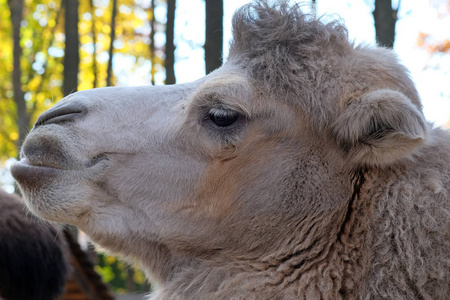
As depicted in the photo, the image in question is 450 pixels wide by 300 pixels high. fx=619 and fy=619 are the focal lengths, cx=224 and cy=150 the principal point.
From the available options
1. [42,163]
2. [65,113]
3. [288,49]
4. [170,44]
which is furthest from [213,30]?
[42,163]

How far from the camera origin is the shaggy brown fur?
A: 7.23m

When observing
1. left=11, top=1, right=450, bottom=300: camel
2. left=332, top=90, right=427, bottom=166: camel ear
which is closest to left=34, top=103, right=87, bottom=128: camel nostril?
left=11, top=1, right=450, bottom=300: camel

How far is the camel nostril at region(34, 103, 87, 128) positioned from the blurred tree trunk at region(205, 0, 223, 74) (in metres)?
3.40

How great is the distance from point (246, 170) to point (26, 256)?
187 inches

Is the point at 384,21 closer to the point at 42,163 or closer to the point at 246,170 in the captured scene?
the point at 246,170

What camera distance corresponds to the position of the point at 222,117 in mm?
3438

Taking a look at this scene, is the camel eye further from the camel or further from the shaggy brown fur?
the shaggy brown fur

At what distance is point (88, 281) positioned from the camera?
9.87m

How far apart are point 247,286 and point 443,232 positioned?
40.6 inches

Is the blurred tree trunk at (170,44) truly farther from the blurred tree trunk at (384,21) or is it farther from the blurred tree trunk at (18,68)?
the blurred tree trunk at (18,68)

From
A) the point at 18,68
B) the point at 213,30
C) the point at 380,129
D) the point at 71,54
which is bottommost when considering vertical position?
the point at 18,68

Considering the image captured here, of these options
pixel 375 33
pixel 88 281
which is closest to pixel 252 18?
pixel 375 33

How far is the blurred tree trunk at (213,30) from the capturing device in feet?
22.1

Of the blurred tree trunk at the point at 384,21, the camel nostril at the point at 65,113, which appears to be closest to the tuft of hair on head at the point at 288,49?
the camel nostril at the point at 65,113
